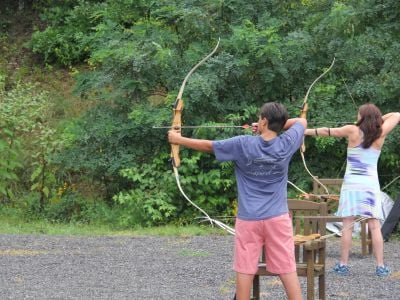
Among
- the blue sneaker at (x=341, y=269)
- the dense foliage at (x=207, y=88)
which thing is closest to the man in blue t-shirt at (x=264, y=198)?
the blue sneaker at (x=341, y=269)

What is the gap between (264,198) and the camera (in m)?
5.25

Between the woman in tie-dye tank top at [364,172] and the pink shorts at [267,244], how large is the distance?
2279 mm

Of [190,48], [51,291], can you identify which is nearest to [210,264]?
[51,291]

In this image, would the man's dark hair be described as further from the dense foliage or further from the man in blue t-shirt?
the dense foliage

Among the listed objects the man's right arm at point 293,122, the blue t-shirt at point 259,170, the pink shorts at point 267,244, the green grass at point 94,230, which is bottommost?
the green grass at point 94,230

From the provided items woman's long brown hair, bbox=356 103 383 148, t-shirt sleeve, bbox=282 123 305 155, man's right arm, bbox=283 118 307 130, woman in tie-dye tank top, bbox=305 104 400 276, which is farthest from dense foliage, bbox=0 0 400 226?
t-shirt sleeve, bbox=282 123 305 155

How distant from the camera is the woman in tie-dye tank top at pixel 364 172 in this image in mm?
7500

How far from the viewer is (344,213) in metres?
7.85

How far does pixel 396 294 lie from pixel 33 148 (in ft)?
26.6

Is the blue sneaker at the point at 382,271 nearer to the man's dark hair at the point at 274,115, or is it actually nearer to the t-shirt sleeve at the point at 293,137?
the t-shirt sleeve at the point at 293,137

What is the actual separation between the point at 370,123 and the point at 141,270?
2514mm

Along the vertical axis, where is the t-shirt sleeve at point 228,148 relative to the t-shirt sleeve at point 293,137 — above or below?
below

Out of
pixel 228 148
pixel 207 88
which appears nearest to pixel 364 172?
pixel 228 148

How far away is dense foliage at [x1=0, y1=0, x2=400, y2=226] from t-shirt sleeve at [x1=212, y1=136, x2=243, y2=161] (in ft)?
20.6
